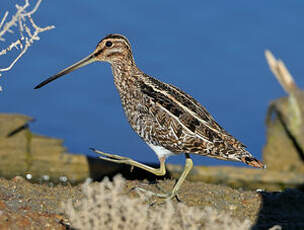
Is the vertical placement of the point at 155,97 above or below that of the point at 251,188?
above

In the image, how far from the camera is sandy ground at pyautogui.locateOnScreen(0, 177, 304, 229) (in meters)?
6.07

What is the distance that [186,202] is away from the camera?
7.30 meters

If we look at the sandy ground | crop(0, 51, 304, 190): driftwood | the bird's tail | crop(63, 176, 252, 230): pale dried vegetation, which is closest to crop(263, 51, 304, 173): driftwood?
crop(0, 51, 304, 190): driftwood

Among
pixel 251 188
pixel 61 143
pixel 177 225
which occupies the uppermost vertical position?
pixel 61 143

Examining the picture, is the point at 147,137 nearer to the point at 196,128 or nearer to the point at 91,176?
the point at 196,128

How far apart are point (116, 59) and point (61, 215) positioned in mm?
2502

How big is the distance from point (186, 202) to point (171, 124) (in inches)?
44.6

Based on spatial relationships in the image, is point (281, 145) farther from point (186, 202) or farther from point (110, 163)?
point (186, 202)

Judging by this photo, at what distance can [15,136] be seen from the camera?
1226 centimetres

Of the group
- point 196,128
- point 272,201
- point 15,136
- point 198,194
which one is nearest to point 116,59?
point 196,128

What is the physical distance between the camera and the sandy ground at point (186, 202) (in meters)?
6.07

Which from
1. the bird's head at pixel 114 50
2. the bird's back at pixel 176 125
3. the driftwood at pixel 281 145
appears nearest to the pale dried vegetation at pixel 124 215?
the bird's back at pixel 176 125

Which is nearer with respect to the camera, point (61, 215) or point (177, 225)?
point (177, 225)

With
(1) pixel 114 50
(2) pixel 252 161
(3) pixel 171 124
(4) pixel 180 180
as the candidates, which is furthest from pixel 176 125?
(1) pixel 114 50
